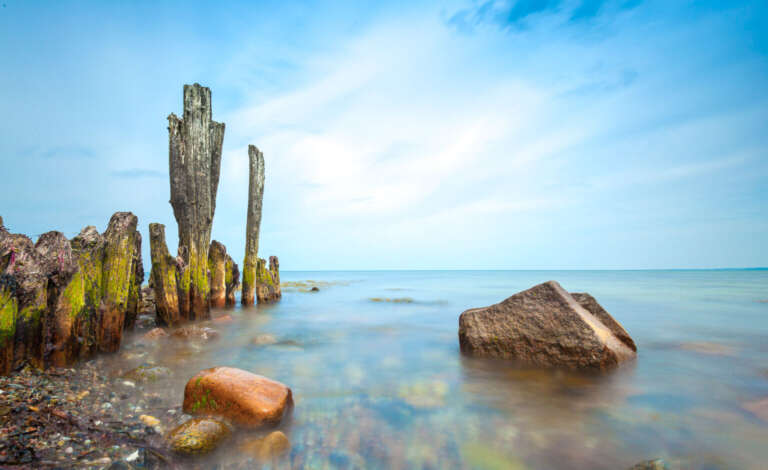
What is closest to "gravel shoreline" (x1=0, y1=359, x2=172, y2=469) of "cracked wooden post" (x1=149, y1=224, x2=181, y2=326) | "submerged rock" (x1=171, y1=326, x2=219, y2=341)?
"submerged rock" (x1=171, y1=326, x2=219, y2=341)

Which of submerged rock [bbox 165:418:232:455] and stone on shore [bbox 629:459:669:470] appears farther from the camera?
submerged rock [bbox 165:418:232:455]

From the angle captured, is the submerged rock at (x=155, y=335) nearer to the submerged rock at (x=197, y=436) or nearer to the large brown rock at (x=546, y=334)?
the submerged rock at (x=197, y=436)

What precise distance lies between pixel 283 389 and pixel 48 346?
295cm

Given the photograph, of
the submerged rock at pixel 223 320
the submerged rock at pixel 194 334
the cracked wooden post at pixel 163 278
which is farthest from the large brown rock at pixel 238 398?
the submerged rock at pixel 223 320

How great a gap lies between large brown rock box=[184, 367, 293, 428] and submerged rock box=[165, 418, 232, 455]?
22 cm

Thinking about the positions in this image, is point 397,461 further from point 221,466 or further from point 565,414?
point 565,414

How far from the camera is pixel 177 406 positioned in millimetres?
3576

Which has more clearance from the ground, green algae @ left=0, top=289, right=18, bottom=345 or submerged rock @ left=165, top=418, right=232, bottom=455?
green algae @ left=0, top=289, right=18, bottom=345

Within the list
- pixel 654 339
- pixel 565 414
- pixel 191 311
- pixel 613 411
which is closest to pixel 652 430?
pixel 613 411

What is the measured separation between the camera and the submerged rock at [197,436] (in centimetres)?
271

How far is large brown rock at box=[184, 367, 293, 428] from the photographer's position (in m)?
3.22

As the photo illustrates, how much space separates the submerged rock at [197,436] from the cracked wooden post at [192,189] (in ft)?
19.2

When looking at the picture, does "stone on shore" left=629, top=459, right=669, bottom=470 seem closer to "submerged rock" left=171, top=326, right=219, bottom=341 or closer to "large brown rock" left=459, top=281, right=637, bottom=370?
"large brown rock" left=459, top=281, right=637, bottom=370

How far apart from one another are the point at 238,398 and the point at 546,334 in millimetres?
4218
